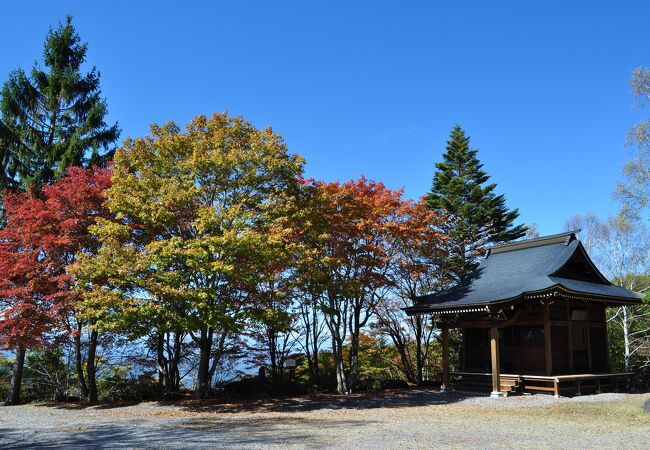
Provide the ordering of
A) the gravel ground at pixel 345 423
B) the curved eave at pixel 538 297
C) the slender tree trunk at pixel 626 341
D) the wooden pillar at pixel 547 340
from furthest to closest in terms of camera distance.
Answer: the slender tree trunk at pixel 626 341, the wooden pillar at pixel 547 340, the curved eave at pixel 538 297, the gravel ground at pixel 345 423

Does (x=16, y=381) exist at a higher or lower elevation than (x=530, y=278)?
lower

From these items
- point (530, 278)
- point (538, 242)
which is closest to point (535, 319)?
point (530, 278)

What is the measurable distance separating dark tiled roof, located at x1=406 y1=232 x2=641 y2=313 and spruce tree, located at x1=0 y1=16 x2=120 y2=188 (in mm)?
14236

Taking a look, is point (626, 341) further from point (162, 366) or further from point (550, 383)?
point (162, 366)

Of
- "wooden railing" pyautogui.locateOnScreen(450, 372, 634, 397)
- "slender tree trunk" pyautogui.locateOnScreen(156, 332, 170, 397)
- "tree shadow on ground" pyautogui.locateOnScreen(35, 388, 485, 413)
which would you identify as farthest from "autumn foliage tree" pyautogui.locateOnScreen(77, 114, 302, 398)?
"wooden railing" pyautogui.locateOnScreen(450, 372, 634, 397)

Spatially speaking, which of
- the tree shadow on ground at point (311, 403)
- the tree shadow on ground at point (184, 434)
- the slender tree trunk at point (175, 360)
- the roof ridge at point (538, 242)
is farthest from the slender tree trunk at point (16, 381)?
the roof ridge at point (538, 242)

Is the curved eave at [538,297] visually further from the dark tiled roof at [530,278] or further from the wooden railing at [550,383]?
the wooden railing at [550,383]

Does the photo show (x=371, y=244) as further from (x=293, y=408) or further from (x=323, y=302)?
(x=293, y=408)

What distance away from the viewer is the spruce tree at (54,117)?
18.2 m

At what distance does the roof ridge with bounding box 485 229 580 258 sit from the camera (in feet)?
58.8

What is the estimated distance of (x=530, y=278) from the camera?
16.5m

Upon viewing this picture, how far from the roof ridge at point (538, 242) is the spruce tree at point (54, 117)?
16.9m

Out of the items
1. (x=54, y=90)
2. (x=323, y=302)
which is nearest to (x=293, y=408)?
(x=323, y=302)

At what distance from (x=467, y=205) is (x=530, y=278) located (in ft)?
39.4
